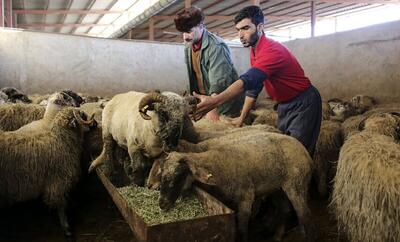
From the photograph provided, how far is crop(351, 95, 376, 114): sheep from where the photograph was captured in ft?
23.3

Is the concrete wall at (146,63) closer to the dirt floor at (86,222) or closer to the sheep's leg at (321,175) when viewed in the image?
the sheep's leg at (321,175)

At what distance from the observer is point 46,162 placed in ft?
14.9

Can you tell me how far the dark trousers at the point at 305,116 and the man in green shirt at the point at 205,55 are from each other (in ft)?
3.63

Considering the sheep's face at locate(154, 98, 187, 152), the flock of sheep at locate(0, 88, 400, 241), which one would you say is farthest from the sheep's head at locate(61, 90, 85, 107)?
the sheep's face at locate(154, 98, 187, 152)

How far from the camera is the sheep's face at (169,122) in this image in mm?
3477

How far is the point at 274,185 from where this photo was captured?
3.64 meters

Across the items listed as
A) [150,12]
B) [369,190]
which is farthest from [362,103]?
[150,12]

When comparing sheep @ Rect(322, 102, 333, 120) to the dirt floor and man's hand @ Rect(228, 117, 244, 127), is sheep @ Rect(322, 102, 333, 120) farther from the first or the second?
man's hand @ Rect(228, 117, 244, 127)

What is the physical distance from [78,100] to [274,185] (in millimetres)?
4558

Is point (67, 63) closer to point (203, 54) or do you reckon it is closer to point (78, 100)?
point (78, 100)

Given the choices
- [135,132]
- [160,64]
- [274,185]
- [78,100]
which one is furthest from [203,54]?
[160,64]

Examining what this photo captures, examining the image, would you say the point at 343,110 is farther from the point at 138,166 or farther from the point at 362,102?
the point at 138,166

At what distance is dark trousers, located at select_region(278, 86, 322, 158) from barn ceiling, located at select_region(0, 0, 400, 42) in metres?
5.50

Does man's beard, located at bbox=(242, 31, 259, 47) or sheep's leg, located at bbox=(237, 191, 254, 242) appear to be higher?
man's beard, located at bbox=(242, 31, 259, 47)
